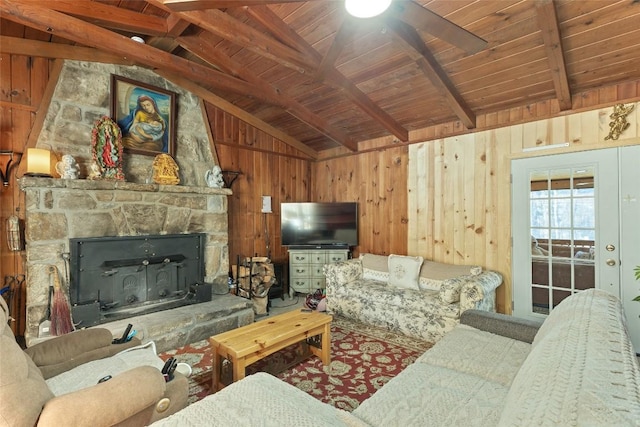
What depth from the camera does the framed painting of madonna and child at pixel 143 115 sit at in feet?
10.8

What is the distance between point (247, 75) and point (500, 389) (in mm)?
3564

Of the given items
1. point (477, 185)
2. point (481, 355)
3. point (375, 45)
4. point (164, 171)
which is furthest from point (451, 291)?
point (164, 171)

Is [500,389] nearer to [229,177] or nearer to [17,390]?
[17,390]

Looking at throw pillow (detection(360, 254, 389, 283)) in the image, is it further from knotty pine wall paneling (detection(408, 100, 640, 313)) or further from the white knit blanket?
the white knit blanket

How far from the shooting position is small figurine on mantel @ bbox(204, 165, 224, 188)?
12.7 feet

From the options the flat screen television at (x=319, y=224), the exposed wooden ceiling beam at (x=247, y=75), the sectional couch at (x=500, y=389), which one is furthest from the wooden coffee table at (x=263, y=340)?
the exposed wooden ceiling beam at (x=247, y=75)

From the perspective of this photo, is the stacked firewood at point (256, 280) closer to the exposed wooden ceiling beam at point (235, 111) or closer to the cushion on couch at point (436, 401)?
the exposed wooden ceiling beam at point (235, 111)

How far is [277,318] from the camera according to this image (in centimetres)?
250

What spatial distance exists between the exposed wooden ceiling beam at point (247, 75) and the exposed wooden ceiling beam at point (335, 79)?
2.57 feet

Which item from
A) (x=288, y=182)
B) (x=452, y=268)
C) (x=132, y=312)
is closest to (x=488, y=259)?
(x=452, y=268)

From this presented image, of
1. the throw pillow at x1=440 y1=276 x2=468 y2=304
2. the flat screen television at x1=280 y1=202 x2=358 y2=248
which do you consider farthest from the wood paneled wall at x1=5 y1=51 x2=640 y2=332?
the throw pillow at x1=440 y1=276 x2=468 y2=304

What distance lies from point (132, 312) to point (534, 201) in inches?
172

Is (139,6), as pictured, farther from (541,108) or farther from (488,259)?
(488,259)

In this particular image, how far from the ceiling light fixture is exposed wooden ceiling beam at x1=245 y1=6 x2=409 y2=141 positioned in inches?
40.8
